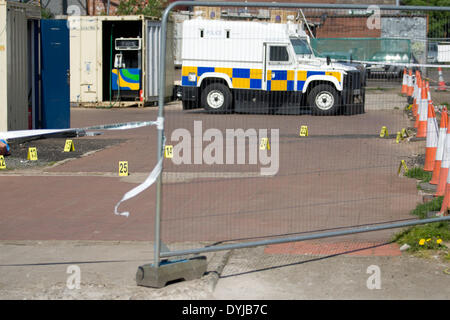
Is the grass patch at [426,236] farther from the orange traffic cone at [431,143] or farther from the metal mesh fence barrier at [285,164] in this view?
the orange traffic cone at [431,143]

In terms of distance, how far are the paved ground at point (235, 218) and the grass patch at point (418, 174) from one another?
0.21m

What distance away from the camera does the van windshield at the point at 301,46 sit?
19.9 metres

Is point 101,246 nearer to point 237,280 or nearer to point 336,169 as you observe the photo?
point 237,280

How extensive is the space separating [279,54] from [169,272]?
14296 millimetres

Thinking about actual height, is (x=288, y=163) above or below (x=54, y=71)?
below

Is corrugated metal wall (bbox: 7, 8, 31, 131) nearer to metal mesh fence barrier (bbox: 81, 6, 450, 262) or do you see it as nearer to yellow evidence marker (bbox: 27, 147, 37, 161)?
yellow evidence marker (bbox: 27, 147, 37, 161)

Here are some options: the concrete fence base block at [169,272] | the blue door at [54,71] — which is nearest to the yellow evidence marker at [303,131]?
the concrete fence base block at [169,272]

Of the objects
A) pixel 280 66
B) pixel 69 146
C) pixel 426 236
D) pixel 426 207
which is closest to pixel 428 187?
pixel 426 207

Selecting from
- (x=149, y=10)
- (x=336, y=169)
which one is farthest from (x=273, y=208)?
(x=149, y=10)

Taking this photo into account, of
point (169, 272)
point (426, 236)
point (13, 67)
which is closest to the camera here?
point (169, 272)

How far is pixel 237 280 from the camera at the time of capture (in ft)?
20.3

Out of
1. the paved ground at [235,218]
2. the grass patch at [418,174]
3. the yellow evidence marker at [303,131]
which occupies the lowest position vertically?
the paved ground at [235,218]

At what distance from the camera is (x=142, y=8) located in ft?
102

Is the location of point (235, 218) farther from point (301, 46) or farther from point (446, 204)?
point (301, 46)
